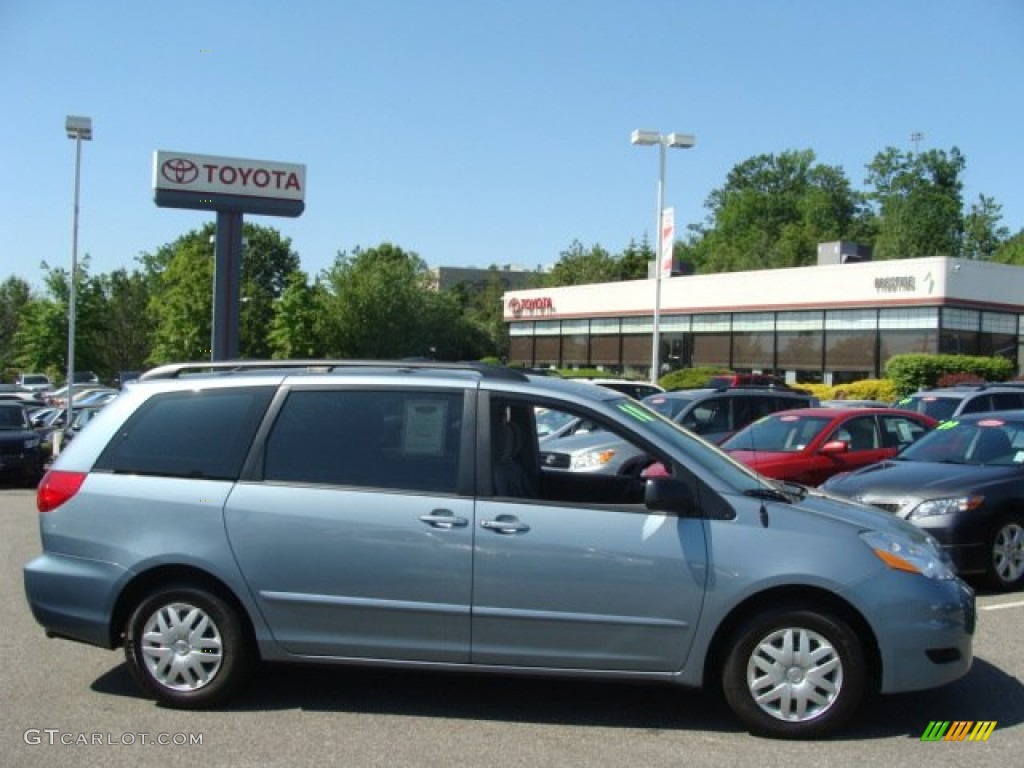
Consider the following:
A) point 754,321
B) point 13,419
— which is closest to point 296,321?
point 754,321

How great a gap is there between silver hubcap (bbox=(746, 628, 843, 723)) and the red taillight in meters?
3.73

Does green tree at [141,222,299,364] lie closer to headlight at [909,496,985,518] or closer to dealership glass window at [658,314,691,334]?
dealership glass window at [658,314,691,334]

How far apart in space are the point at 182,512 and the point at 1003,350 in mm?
39276

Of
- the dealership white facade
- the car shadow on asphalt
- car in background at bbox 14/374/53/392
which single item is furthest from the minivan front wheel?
car in background at bbox 14/374/53/392

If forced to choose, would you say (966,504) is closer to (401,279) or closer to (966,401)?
(966,401)

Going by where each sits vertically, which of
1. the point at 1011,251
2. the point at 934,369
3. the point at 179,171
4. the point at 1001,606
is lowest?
the point at 1001,606

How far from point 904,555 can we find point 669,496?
126 centimetres

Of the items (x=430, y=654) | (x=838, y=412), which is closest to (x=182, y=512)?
(x=430, y=654)

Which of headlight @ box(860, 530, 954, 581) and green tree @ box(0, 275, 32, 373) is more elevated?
green tree @ box(0, 275, 32, 373)

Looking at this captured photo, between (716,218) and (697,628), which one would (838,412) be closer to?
(697,628)

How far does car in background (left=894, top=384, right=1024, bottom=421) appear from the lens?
1642cm

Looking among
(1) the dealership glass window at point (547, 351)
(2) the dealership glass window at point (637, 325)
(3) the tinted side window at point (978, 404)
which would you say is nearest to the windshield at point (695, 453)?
(3) the tinted side window at point (978, 404)

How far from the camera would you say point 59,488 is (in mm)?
5520

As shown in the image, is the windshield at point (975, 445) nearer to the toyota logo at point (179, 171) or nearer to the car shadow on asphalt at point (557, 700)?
the car shadow on asphalt at point (557, 700)
